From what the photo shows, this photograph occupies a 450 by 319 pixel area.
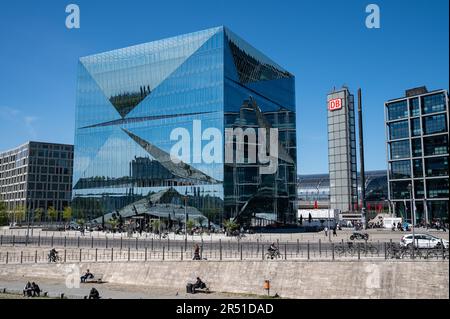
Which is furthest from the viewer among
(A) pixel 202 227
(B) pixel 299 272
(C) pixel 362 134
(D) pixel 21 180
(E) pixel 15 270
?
(D) pixel 21 180

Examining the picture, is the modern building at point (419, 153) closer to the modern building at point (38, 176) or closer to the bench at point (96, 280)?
the bench at point (96, 280)

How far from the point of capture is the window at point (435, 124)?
328 feet

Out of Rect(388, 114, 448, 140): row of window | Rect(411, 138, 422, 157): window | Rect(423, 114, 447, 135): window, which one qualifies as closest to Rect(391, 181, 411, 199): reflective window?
Rect(411, 138, 422, 157): window

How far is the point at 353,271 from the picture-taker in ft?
101

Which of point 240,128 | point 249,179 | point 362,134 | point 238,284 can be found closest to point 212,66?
point 240,128

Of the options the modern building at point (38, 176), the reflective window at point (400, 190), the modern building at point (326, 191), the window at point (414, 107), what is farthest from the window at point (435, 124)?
the modern building at point (38, 176)

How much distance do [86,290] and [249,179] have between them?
2081 inches

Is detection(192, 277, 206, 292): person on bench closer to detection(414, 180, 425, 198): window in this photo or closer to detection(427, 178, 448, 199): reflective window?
detection(427, 178, 448, 199): reflective window

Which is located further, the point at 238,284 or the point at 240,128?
the point at 240,128

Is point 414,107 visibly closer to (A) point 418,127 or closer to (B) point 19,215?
(A) point 418,127

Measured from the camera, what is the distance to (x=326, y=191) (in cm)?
15212

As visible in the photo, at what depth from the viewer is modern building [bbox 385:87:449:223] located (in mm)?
100312

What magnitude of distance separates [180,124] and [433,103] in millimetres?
59317

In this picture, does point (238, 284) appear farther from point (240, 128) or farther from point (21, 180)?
point (21, 180)
